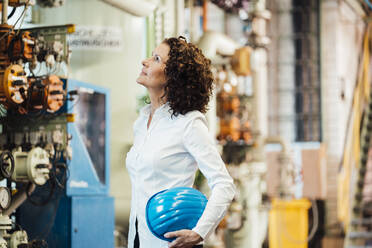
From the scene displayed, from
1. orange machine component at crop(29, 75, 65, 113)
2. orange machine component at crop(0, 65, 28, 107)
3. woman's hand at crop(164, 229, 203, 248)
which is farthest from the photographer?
orange machine component at crop(29, 75, 65, 113)

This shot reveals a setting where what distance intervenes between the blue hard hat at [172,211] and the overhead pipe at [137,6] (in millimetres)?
3363

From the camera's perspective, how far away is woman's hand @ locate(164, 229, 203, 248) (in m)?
2.15

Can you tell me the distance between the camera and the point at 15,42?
3857mm

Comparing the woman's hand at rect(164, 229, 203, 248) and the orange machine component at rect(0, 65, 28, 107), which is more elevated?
the orange machine component at rect(0, 65, 28, 107)

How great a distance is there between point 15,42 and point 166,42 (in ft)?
5.68

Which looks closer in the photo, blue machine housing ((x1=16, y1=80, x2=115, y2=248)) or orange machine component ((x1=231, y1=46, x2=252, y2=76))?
blue machine housing ((x1=16, y1=80, x2=115, y2=248))

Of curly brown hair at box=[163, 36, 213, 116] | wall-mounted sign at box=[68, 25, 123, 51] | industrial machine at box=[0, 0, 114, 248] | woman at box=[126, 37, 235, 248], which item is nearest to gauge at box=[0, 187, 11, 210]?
industrial machine at box=[0, 0, 114, 248]

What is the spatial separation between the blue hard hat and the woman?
4 cm

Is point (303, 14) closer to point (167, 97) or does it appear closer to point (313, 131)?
point (313, 131)

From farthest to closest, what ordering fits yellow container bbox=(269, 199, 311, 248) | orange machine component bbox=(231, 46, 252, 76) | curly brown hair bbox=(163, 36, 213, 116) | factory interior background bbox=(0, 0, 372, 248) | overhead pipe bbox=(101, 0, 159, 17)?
yellow container bbox=(269, 199, 311, 248) → orange machine component bbox=(231, 46, 252, 76) → overhead pipe bbox=(101, 0, 159, 17) → factory interior background bbox=(0, 0, 372, 248) → curly brown hair bbox=(163, 36, 213, 116)

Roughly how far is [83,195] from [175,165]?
2.54m

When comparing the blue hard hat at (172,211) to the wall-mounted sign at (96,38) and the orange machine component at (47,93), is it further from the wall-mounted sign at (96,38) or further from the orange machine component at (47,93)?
the wall-mounted sign at (96,38)

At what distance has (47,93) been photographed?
4.03 m

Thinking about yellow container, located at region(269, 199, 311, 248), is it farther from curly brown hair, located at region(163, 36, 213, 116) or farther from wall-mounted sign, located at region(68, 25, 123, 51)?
curly brown hair, located at region(163, 36, 213, 116)
